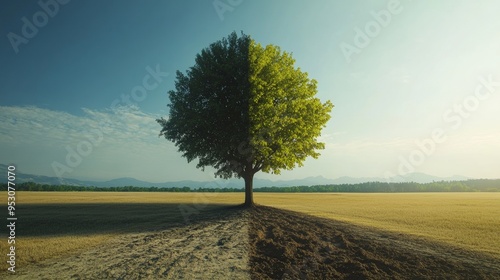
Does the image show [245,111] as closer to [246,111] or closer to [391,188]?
[246,111]

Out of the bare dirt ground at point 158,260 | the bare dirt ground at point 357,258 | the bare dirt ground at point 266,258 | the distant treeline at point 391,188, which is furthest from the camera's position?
the distant treeline at point 391,188

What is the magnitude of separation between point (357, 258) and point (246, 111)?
20142mm

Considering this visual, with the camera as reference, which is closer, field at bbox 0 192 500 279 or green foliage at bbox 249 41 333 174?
field at bbox 0 192 500 279

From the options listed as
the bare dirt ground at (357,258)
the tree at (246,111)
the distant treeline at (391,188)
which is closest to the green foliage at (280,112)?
the tree at (246,111)

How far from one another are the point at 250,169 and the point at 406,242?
793 inches

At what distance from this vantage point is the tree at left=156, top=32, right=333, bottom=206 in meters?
Result: 30.2

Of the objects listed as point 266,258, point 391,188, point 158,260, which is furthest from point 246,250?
point 391,188

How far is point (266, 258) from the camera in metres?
12.6

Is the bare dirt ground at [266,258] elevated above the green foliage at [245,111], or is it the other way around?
the green foliage at [245,111]

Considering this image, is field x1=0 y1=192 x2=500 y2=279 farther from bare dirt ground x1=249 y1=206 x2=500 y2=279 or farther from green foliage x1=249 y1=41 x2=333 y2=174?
green foliage x1=249 y1=41 x2=333 y2=174

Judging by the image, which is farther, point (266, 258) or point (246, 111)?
point (246, 111)

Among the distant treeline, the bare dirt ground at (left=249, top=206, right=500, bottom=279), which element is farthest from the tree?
the distant treeline

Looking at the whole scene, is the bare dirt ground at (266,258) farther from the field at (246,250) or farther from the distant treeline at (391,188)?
the distant treeline at (391,188)

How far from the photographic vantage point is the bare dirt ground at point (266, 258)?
425 inches
